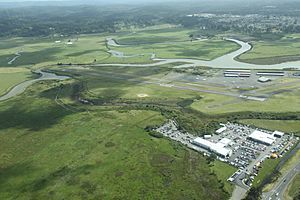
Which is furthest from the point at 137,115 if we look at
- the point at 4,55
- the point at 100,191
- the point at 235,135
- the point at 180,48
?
the point at 4,55

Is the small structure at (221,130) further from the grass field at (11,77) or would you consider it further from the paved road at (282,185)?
the grass field at (11,77)

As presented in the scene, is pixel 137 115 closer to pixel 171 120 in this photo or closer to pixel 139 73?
pixel 171 120

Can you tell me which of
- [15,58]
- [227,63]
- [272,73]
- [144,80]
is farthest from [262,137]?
[15,58]

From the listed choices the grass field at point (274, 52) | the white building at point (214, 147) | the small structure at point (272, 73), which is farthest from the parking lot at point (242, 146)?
the grass field at point (274, 52)

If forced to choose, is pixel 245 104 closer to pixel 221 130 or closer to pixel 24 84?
pixel 221 130

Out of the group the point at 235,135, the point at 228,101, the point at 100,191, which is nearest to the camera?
the point at 100,191

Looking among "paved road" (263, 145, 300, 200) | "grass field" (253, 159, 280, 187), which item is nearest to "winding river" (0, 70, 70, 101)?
"grass field" (253, 159, 280, 187)

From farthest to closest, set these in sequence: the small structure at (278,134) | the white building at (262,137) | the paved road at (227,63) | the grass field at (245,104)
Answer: the paved road at (227,63), the grass field at (245,104), the small structure at (278,134), the white building at (262,137)
